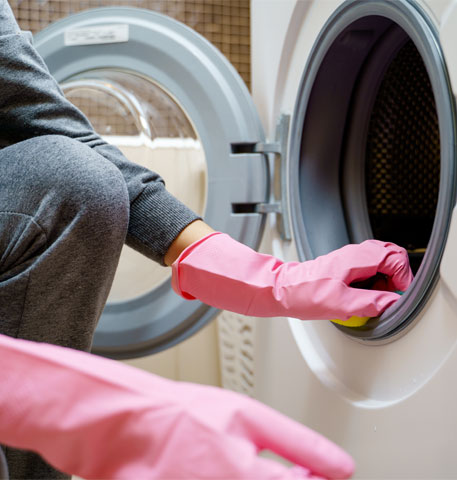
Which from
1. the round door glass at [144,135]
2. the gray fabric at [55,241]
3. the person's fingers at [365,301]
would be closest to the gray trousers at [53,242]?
the gray fabric at [55,241]

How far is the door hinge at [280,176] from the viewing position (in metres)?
0.94

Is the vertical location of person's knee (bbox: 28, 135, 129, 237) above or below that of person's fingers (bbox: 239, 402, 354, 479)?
above

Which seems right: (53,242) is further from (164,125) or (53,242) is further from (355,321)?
(164,125)

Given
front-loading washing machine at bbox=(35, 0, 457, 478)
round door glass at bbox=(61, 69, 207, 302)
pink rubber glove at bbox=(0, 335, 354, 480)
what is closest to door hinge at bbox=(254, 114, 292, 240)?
front-loading washing machine at bbox=(35, 0, 457, 478)

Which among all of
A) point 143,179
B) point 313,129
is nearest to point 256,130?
point 313,129

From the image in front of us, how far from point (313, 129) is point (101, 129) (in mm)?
451

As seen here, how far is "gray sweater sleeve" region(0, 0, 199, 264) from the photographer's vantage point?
0.72 meters

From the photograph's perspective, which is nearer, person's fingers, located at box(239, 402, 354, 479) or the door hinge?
person's fingers, located at box(239, 402, 354, 479)

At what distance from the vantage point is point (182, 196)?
1069 mm

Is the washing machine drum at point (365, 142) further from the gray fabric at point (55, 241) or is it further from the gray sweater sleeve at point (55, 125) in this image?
the gray fabric at point (55, 241)

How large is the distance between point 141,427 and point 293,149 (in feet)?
1.98

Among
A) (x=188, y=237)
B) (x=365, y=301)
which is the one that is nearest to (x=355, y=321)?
(x=365, y=301)

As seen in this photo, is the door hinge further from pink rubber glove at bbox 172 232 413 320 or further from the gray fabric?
the gray fabric

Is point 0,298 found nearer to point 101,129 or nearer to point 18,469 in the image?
point 18,469
